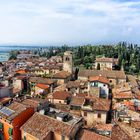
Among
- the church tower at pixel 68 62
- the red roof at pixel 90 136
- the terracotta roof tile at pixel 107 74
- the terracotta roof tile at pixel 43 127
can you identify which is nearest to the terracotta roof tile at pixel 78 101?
the terracotta roof tile at pixel 43 127

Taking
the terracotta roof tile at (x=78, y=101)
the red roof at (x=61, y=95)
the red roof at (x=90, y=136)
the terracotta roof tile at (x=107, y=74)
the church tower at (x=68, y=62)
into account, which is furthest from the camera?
the church tower at (x=68, y=62)

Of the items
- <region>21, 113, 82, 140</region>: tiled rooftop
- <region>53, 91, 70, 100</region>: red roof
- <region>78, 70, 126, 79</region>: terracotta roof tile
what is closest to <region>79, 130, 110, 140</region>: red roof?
<region>21, 113, 82, 140</region>: tiled rooftop

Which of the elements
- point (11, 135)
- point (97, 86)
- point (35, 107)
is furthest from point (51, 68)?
point (11, 135)

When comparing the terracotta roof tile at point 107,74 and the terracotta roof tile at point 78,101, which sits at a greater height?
the terracotta roof tile at point 107,74

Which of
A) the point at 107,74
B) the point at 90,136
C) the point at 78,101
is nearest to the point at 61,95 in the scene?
the point at 78,101

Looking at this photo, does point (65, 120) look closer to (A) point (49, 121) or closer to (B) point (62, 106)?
(A) point (49, 121)

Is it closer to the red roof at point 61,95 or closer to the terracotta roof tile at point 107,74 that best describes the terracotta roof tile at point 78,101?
the red roof at point 61,95

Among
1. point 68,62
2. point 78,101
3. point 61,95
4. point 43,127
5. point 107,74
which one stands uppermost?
point 68,62

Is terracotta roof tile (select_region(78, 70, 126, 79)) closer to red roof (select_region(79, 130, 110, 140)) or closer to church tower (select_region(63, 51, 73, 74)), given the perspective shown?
church tower (select_region(63, 51, 73, 74))

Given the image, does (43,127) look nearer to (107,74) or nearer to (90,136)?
(90,136)

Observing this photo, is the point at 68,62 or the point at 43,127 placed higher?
the point at 68,62

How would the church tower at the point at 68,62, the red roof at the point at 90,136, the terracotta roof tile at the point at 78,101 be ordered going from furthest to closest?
the church tower at the point at 68,62
the terracotta roof tile at the point at 78,101
the red roof at the point at 90,136

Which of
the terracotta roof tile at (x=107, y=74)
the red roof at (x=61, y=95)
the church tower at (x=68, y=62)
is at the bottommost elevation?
the red roof at (x=61, y=95)
